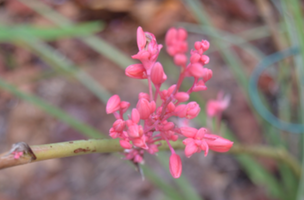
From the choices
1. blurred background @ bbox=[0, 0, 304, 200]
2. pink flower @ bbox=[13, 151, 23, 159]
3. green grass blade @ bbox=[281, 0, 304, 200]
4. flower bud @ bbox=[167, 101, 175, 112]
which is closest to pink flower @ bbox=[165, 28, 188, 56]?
flower bud @ bbox=[167, 101, 175, 112]

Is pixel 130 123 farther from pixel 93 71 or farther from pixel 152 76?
pixel 93 71

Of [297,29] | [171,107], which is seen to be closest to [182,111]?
[171,107]

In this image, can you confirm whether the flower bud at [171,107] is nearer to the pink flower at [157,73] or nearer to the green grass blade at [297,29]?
the pink flower at [157,73]

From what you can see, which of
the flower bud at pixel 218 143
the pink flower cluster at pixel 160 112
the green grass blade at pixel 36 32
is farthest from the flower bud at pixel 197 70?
the green grass blade at pixel 36 32

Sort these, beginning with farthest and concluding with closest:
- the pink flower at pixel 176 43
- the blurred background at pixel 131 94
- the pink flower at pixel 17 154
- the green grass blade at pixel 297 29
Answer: the blurred background at pixel 131 94 < the green grass blade at pixel 297 29 < the pink flower at pixel 176 43 < the pink flower at pixel 17 154

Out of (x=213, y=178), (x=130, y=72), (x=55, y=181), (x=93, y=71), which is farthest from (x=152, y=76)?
(x=93, y=71)

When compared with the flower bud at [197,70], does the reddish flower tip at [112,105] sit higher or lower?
higher

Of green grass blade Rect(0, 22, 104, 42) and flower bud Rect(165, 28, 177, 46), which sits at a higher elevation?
green grass blade Rect(0, 22, 104, 42)

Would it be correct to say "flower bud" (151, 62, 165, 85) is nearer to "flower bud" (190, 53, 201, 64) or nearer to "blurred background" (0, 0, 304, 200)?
"flower bud" (190, 53, 201, 64)
